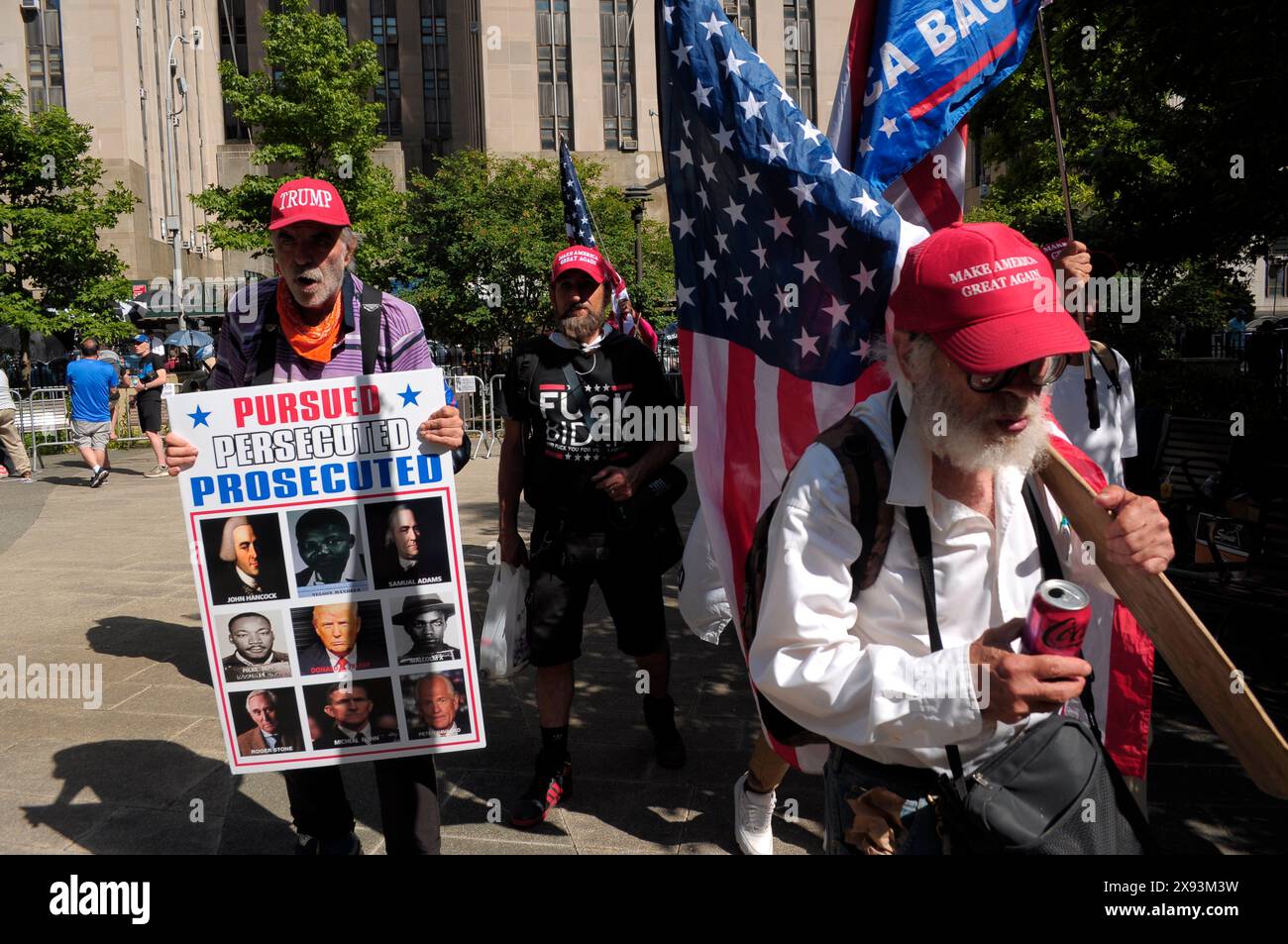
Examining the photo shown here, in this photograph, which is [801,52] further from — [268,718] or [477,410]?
[268,718]

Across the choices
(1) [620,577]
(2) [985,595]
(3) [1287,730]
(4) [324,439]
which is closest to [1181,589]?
(3) [1287,730]

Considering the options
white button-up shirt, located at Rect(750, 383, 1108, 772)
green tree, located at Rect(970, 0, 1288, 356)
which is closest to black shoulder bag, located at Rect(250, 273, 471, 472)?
white button-up shirt, located at Rect(750, 383, 1108, 772)

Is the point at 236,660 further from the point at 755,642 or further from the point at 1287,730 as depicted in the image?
the point at 1287,730

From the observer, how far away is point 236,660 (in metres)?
3.07

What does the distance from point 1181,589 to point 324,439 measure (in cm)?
400

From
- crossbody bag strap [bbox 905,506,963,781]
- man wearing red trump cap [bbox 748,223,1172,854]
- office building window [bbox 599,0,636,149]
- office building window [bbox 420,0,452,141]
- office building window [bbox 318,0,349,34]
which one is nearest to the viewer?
man wearing red trump cap [bbox 748,223,1172,854]

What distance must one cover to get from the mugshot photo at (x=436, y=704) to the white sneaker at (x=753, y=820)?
101 cm

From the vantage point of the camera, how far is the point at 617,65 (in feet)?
159

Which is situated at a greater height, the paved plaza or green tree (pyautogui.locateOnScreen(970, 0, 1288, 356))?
green tree (pyautogui.locateOnScreen(970, 0, 1288, 356))

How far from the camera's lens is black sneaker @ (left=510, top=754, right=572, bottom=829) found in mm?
3850

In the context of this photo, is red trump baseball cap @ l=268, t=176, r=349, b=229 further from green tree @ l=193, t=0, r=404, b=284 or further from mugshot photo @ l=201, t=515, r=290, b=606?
green tree @ l=193, t=0, r=404, b=284

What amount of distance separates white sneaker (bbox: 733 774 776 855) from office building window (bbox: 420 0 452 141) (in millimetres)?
65509

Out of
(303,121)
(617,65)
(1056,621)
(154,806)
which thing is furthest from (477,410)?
(617,65)

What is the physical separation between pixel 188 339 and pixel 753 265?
2940 cm
